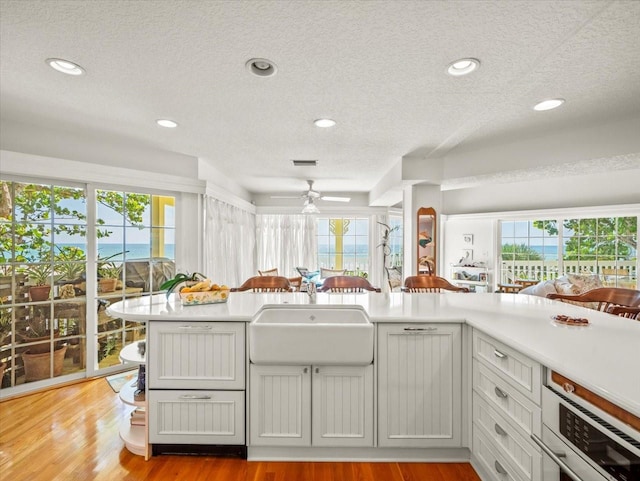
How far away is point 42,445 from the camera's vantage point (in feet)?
6.71

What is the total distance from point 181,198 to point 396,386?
9.82ft

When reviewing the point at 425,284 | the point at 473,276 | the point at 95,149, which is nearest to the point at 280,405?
the point at 425,284

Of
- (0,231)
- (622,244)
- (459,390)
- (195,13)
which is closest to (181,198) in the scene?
(0,231)

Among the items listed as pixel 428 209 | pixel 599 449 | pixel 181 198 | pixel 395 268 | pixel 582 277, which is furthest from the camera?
pixel 395 268

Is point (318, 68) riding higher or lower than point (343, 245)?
higher

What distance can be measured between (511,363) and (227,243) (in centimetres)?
392

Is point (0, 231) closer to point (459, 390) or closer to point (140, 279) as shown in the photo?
point (140, 279)

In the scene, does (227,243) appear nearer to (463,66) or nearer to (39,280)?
(39,280)

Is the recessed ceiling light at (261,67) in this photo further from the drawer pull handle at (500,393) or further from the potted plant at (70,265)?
the potted plant at (70,265)

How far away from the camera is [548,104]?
2.29 meters

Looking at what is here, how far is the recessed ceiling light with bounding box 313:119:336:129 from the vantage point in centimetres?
252

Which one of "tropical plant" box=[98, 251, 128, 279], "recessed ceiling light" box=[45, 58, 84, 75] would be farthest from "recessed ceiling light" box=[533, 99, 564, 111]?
"tropical plant" box=[98, 251, 128, 279]

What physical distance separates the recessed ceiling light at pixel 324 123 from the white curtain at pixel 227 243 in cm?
182

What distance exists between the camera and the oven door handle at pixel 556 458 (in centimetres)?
104
